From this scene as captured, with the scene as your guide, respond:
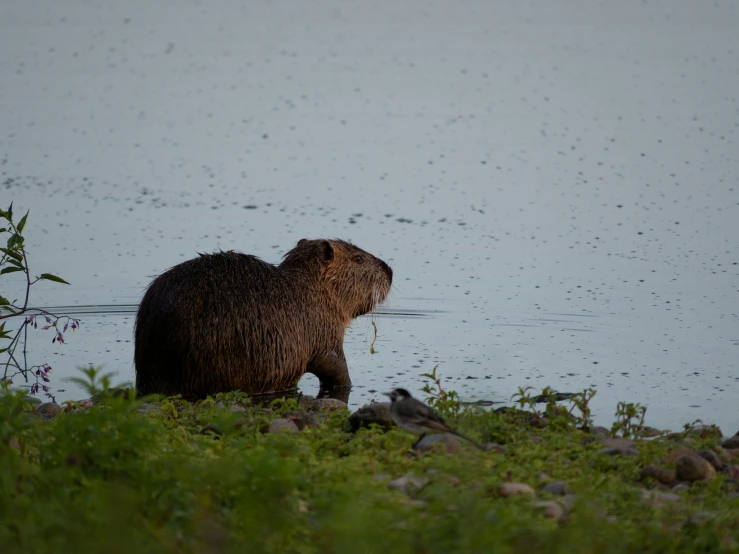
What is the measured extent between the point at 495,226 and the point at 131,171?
3.84 meters

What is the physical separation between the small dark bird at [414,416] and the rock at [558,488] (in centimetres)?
62

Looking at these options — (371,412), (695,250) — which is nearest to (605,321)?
(695,250)

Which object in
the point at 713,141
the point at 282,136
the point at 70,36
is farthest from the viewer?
the point at 70,36

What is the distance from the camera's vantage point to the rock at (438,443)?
4.99 meters

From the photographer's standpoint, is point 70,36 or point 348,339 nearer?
point 348,339

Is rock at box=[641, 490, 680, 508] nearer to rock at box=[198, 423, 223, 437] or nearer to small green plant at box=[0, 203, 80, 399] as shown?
rock at box=[198, 423, 223, 437]

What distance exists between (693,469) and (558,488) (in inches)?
25.6

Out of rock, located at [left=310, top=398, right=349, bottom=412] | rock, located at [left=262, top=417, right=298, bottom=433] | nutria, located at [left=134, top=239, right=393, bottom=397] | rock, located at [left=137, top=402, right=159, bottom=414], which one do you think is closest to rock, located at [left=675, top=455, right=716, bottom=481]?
rock, located at [left=262, top=417, right=298, bottom=433]

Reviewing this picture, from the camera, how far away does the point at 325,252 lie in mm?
7652

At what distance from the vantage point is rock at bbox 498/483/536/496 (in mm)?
4461

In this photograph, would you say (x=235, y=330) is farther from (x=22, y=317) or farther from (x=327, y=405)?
(x=22, y=317)

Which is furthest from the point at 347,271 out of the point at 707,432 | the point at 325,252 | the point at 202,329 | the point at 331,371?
the point at 707,432

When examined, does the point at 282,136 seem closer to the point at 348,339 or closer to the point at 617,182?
the point at 617,182

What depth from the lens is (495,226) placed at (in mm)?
10320
